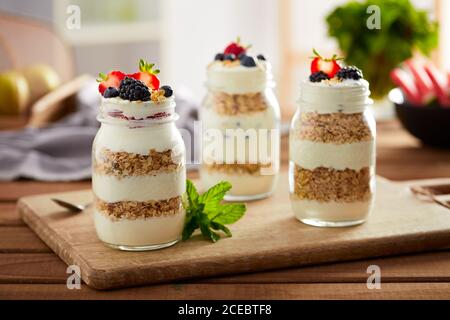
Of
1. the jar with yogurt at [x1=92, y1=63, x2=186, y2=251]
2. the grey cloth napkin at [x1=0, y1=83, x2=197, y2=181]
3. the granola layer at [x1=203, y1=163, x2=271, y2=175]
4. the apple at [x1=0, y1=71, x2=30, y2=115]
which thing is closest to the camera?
the jar with yogurt at [x1=92, y1=63, x2=186, y2=251]

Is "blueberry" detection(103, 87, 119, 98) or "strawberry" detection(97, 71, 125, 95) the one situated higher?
"strawberry" detection(97, 71, 125, 95)

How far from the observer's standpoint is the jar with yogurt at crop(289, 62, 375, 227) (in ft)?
4.62

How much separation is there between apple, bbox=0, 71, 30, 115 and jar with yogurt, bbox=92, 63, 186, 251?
116cm

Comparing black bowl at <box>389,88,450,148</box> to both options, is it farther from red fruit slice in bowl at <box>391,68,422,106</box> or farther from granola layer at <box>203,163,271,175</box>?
granola layer at <box>203,163,271,175</box>

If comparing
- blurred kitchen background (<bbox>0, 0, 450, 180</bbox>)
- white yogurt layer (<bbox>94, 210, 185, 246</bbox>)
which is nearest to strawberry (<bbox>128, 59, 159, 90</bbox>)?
white yogurt layer (<bbox>94, 210, 185, 246</bbox>)

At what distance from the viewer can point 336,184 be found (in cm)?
143

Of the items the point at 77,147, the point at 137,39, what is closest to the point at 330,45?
the point at 137,39

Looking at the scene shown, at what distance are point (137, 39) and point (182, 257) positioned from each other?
3147 mm

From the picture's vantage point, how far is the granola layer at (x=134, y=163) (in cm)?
128

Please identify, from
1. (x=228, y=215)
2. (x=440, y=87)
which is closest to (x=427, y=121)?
(x=440, y=87)

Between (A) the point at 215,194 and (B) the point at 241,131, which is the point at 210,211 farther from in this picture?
(B) the point at 241,131

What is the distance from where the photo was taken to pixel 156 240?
4.33 ft

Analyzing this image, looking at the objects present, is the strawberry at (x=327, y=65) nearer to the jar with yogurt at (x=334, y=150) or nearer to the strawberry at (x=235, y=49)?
the jar with yogurt at (x=334, y=150)

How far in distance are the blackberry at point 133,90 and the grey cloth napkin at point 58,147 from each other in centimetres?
70
